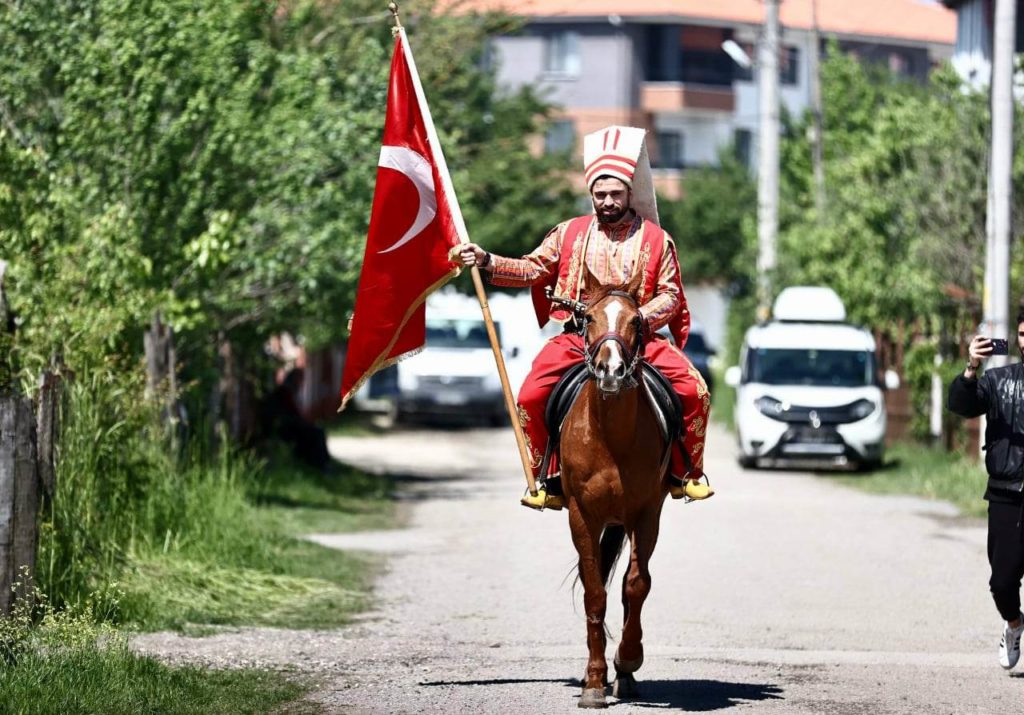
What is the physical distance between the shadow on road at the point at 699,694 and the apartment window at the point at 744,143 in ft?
242

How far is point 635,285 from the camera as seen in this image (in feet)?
32.3

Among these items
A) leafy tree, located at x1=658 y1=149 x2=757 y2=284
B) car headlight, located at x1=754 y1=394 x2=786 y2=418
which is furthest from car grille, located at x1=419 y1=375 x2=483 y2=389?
leafy tree, located at x1=658 y1=149 x2=757 y2=284

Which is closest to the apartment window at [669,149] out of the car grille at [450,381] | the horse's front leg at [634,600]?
the car grille at [450,381]

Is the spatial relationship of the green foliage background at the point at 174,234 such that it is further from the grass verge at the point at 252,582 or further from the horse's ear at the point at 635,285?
the horse's ear at the point at 635,285

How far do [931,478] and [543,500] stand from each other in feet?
55.6

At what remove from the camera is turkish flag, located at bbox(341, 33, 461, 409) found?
11.0 meters

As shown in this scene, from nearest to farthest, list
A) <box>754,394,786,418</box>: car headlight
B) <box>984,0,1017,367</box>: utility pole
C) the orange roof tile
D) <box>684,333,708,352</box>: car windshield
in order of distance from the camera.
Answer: <box>984,0,1017,367</box>: utility pole
<box>754,394,786,418</box>: car headlight
<box>684,333,708,352</box>: car windshield
the orange roof tile

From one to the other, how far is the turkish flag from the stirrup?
1.23m

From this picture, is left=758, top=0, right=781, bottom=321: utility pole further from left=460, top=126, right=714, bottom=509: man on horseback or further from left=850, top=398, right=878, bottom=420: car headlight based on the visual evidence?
left=460, top=126, right=714, bottom=509: man on horseback

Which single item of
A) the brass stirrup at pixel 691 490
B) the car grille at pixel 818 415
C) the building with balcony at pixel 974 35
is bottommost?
the car grille at pixel 818 415

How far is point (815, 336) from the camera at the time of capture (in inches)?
1208

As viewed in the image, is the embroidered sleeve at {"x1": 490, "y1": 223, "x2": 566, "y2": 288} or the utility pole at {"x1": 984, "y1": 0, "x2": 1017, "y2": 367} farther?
the utility pole at {"x1": 984, "y1": 0, "x2": 1017, "y2": 367}

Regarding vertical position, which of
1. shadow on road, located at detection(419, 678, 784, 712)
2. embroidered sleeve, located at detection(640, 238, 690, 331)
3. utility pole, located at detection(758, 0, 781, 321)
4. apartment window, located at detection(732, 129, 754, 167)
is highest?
apartment window, located at detection(732, 129, 754, 167)

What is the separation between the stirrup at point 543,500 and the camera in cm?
1016
